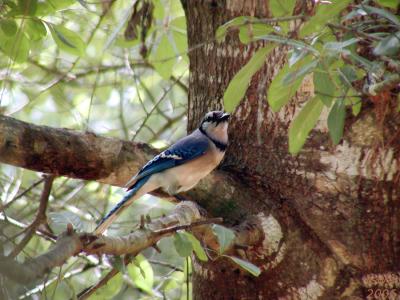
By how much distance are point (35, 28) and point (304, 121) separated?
A: 1173 millimetres

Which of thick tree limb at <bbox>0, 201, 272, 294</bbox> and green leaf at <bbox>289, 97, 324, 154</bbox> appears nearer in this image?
thick tree limb at <bbox>0, 201, 272, 294</bbox>

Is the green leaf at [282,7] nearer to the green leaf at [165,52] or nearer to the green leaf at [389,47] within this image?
the green leaf at [389,47]

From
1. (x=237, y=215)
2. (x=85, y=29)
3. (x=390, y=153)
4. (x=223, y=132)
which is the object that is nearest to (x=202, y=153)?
A: (x=223, y=132)

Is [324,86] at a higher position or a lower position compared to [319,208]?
higher

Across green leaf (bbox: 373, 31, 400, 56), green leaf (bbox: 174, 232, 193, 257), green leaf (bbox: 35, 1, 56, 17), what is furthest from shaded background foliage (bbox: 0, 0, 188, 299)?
A: green leaf (bbox: 373, 31, 400, 56)

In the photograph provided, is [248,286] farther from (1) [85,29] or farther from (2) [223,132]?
(1) [85,29]

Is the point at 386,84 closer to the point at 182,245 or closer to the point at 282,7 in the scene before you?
the point at 282,7

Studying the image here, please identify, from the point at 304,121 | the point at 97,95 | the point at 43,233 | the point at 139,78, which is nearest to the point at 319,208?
the point at 304,121

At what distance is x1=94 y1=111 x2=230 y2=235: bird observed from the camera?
2.95 metres

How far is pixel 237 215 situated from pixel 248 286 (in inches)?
10.3

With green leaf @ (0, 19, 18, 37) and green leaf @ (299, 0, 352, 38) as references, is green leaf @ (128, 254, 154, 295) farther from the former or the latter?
green leaf @ (299, 0, 352, 38)

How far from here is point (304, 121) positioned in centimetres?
215

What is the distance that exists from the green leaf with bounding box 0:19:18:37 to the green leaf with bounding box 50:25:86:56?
0.48 feet

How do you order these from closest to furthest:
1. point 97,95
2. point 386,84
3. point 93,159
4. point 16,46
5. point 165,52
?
point 386,84 < point 93,159 < point 16,46 < point 165,52 < point 97,95
